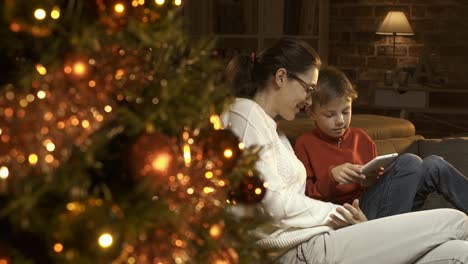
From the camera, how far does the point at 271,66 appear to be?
7.01 feet

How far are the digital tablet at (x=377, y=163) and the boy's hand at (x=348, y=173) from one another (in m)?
0.03

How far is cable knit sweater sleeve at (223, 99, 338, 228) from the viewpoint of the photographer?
194 cm

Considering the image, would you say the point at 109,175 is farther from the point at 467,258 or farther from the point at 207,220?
the point at 467,258

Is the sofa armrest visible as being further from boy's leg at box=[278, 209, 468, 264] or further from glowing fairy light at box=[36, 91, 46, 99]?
glowing fairy light at box=[36, 91, 46, 99]

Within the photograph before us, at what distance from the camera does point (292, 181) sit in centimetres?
208

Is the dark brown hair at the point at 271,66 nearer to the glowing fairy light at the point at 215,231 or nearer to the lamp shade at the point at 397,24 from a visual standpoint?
the glowing fairy light at the point at 215,231

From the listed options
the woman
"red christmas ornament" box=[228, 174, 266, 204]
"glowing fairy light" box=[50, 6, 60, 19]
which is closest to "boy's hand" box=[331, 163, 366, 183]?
the woman

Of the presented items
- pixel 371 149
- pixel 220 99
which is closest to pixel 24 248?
pixel 220 99

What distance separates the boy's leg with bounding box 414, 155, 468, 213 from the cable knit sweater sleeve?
63cm

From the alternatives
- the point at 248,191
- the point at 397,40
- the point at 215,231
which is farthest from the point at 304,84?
the point at 397,40

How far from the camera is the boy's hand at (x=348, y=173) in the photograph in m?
2.42

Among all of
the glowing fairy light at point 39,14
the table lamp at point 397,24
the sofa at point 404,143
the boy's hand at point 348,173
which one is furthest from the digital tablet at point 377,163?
the table lamp at point 397,24

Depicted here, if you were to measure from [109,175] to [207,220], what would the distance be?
142 mm

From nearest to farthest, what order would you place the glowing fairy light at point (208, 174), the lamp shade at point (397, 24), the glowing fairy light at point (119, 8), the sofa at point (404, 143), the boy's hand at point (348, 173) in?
the glowing fairy light at point (119, 8) < the glowing fairy light at point (208, 174) < the boy's hand at point (348, 173) < the sofa at point (404, 143) < the lamp shade at point (397, 24)
